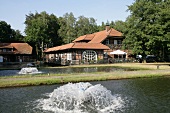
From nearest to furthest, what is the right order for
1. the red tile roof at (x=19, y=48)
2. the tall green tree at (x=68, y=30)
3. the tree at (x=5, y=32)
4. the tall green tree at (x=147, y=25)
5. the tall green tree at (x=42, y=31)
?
the tall green tree at (x=147, y=25), the red tile roof at (x=19, y=48), the tall green tree at (x=42, y=31), the tall green tree at (x=68, y=30), the tree at (x=5, y=32)

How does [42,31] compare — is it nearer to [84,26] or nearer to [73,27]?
[73,27]

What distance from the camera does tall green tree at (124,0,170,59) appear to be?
40.9 meters

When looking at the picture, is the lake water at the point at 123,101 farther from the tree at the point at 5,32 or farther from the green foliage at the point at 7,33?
the green foliage at the point at 7,33

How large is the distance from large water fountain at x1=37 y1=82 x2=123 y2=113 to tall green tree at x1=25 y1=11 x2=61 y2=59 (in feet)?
188

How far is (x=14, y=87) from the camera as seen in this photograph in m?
17.5

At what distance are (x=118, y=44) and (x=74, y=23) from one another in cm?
3084

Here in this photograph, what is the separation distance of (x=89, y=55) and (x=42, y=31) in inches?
949

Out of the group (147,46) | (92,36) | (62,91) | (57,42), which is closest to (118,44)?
(92,36)

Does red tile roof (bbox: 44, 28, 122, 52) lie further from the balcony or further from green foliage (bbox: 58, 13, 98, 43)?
green foliage (bbox: 58, 13, 98, 43)

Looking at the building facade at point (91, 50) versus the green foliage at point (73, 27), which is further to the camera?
the green foliage at point (73, 27)

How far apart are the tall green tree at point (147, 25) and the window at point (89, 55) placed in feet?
25.3

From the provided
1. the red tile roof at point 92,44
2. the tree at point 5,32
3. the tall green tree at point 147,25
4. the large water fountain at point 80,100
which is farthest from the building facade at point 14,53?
the large water fountain at point 80,100

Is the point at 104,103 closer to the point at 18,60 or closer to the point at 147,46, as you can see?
the point at 147,46

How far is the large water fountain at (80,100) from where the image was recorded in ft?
36.4
